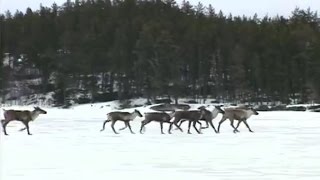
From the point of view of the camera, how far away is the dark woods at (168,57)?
69.1m

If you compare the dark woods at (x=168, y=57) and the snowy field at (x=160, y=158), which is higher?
the dark woods at (x=168, y=57)

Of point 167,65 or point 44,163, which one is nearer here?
point 44,163

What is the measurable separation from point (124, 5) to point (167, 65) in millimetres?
24880

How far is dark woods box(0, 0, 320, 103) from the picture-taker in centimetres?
6906

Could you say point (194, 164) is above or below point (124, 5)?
below

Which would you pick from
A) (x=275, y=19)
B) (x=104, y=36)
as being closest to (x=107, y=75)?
(x=104, y=36)

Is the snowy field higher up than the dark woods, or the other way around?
the dark woods

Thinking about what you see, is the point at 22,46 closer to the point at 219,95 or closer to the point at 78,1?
the point at 78,1

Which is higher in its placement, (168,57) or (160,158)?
(168,57)

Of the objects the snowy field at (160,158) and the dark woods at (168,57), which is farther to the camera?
the dark woods at (168,57)

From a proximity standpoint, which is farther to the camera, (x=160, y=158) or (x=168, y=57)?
(x=168, y=57)

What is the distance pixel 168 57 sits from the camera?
7006 cm

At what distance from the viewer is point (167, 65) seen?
69.1m

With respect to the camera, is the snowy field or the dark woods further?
the dark woods
